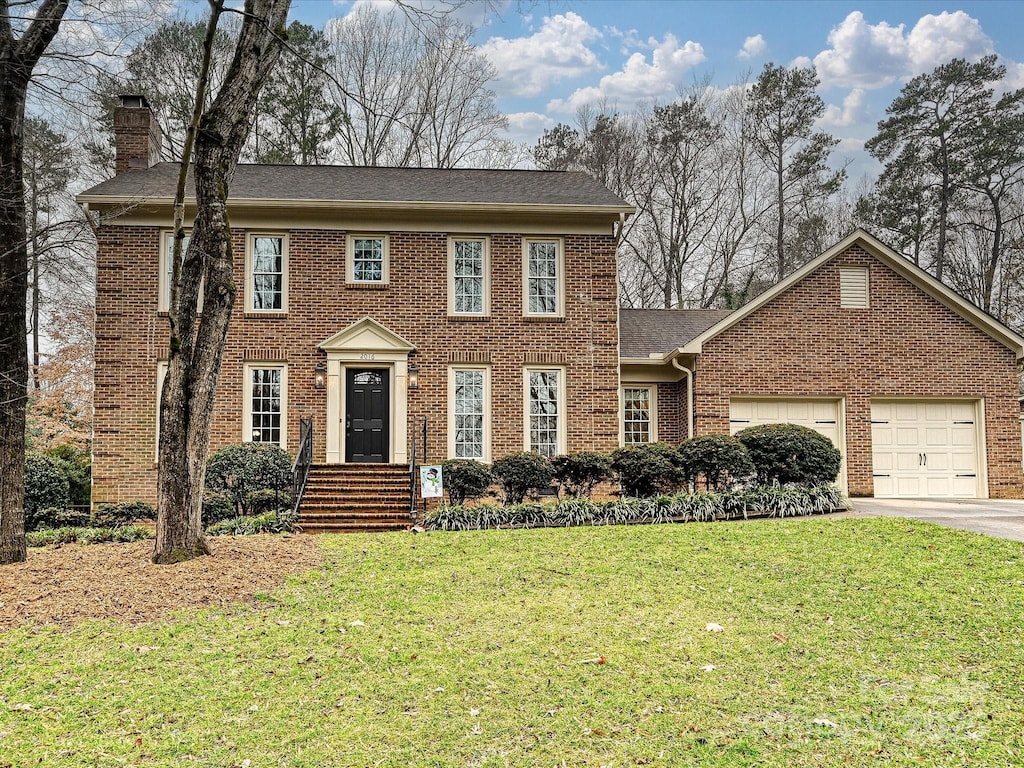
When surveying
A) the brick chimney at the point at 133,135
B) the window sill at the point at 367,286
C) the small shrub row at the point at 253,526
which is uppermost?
the brick chimney at the point at 133,135

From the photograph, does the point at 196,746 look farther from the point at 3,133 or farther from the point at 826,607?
the point at 3,133

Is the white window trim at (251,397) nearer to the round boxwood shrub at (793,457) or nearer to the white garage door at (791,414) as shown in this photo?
the round boxwood shrub at (793,457)

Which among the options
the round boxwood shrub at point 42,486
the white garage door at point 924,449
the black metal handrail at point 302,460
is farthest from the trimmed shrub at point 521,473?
the round boxwood shrub at point 42,486

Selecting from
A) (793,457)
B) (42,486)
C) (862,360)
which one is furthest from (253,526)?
(862,360)

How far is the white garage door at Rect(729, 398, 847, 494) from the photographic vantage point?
15.3 metres

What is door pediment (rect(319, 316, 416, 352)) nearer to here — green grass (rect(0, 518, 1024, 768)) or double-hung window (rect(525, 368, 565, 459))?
double-hung window (rect(525, 368, 565, 459))

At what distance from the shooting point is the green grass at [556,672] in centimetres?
405

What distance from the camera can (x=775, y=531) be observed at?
9891 mm

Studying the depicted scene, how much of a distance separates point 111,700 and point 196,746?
3.11 feet

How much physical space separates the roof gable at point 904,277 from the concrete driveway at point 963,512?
11.9 feet

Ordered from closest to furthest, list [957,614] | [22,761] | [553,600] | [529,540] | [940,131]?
1. [22,761]
2. [957,614]
3. [553,600]
4. [529,540]
5. [940,131]

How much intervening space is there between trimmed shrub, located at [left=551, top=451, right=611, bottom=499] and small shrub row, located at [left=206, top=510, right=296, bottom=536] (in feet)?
15.0

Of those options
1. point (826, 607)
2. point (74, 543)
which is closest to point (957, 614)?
point (826, 607)

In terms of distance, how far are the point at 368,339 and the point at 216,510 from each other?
453 centimetres
